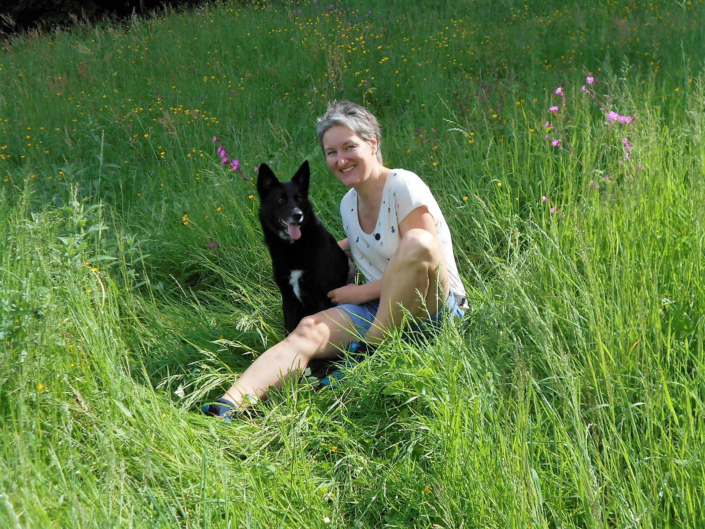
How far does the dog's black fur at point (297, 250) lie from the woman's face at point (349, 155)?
0.43 m

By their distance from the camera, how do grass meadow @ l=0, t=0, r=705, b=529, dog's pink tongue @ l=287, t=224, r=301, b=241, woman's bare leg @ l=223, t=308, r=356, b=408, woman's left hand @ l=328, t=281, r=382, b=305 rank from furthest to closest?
dog's pink tongue @ l=287, t=224, r=301, b=241
woman's left hand @ l=328, t=281, r=382, b=305
woman's bare leg @ l=223, t=308, r=356, b=408
grass meadow @ l=0, t=0, r=705, b=529

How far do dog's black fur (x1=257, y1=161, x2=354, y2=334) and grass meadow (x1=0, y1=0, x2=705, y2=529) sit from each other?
24 centimetres

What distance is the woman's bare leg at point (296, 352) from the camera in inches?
99.0

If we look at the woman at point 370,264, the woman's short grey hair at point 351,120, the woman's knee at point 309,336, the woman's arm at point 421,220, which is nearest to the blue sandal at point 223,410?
the woman at point 370,264

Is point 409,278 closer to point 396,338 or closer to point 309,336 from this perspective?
point 396,338

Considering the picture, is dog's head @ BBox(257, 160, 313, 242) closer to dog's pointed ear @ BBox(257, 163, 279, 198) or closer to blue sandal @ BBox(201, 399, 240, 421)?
dog's pointed ear @ BBox(257, 163, 279, 198)

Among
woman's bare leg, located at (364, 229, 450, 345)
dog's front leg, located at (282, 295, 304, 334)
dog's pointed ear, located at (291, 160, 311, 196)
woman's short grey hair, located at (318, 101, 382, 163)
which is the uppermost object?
woman's short grey hair, located at (318, 101, 382, 163)

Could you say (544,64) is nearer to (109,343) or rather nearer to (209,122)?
(209,122)

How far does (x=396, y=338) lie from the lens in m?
2.56

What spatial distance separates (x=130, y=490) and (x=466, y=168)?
2809mm

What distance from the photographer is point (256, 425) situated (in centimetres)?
235

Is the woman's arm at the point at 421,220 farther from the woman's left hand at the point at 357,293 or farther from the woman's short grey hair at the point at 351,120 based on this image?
the woman's short grey hair at the point at 351,120

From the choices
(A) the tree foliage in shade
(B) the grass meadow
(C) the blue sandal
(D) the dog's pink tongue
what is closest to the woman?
(C) the blue sandal

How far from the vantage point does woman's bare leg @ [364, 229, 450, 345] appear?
256 centimetres
